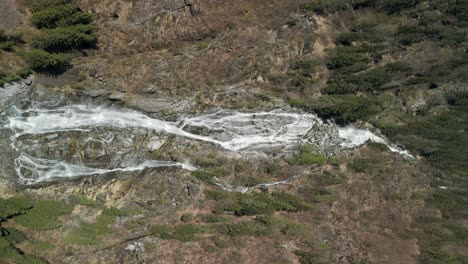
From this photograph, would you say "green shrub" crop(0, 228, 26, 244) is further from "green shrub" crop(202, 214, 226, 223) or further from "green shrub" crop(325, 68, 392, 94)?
"green shrub" crop(325, 68, 392, 94)

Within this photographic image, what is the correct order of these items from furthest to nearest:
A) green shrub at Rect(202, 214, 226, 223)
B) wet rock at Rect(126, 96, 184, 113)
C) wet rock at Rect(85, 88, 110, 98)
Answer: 1. wet rock at Rect(126, 96, 184, 113)
2. wet rock at Rect(85, 88, 110, 98)
3. green shrub at Rect(202, 214, 226, 223)

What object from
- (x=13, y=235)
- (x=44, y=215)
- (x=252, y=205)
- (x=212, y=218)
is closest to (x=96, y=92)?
(x=44, y=215)

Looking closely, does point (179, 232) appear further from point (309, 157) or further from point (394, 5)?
point (394, 5)

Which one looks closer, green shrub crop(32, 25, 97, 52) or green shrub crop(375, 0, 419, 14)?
green shrub crop(32, 25, 97, 52)

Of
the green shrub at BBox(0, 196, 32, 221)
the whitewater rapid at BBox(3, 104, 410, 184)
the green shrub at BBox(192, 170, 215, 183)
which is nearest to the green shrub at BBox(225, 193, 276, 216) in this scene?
the green shrub at BBox(192, 170, 215, 183)

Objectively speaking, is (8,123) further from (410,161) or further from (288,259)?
(410,161)

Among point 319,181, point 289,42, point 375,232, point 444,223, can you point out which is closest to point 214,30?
point 289,42
